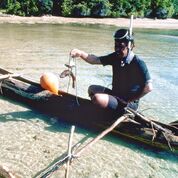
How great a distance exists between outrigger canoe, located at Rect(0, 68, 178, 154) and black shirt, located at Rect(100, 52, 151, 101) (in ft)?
1.39

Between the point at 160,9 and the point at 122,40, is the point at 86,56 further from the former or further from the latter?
the point at 160,9

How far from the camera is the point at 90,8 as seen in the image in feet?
159

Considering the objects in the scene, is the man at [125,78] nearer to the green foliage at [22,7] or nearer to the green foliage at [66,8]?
the green foliage at [22,7]

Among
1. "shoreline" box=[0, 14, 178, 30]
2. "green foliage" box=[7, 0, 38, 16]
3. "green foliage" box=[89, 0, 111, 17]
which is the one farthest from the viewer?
"green foliage" box=[89, 0, 111, 17]

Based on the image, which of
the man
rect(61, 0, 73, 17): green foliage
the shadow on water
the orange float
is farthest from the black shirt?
rect(61, 0, 73, 17): green foliage

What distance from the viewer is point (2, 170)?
208 inches

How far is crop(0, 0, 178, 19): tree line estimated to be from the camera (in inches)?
1758

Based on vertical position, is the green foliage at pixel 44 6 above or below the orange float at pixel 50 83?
below

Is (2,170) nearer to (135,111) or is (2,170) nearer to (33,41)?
(135,111)

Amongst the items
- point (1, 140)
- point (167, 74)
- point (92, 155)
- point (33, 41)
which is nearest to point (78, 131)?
point (92, 155)

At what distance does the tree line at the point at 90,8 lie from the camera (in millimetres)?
44656

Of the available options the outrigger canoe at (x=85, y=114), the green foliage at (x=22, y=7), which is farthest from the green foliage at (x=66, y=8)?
the outrigger canoe at (x=85, y=114)

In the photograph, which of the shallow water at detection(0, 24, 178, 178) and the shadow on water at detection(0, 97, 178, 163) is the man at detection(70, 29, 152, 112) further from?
the shallow water at detection(0, 24, 178, 178)

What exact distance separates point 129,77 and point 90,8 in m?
42.4
